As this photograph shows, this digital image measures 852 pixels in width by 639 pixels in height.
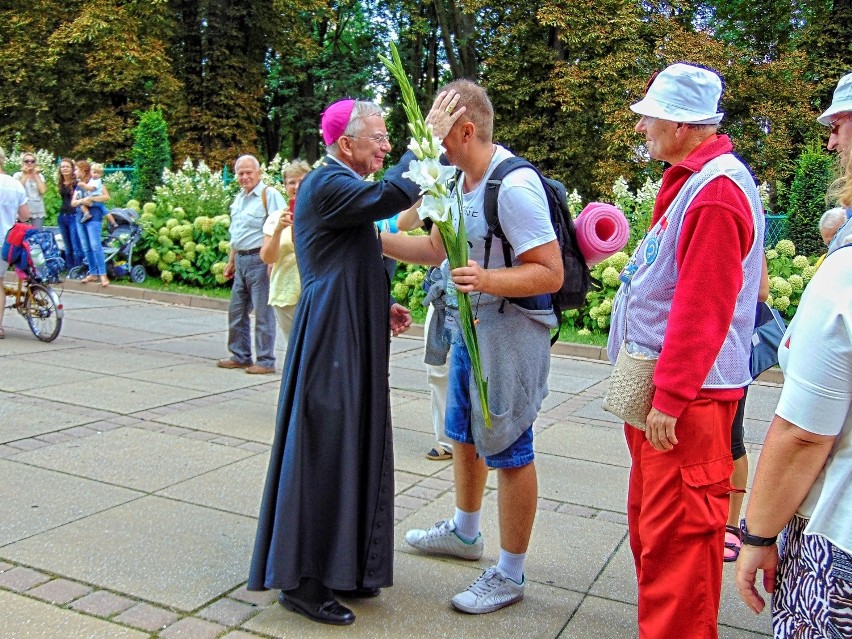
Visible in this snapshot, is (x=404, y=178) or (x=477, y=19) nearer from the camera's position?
(x=404, y=178)

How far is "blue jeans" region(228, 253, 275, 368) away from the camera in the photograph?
8273mm

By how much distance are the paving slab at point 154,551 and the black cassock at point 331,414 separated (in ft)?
1.66

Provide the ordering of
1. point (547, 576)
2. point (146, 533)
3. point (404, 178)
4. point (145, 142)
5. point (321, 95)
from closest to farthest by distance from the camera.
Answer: point (404, 178), point (547, 576), point (146, 533), point (145, 142), point (321, 95)

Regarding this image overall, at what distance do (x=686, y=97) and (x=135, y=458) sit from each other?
3.95 m

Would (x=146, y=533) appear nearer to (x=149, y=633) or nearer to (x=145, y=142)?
(x=149, y=633)

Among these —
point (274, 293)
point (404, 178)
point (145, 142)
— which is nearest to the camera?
point (404, 178)

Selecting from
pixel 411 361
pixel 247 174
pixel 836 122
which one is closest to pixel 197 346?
pixel 247 174

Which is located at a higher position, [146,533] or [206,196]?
[206,196]

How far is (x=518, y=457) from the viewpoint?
3.40 m

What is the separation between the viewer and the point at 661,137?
2807 millimetres

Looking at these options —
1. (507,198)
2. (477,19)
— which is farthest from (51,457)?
(477,19)

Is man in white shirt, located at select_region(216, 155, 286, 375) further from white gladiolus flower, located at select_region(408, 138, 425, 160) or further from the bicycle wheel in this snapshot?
white gladiolus flower, located at select_region(408, 138, 425, 160)

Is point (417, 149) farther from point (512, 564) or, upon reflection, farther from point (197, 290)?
point (197, 290)

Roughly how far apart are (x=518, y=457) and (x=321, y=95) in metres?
27.8
